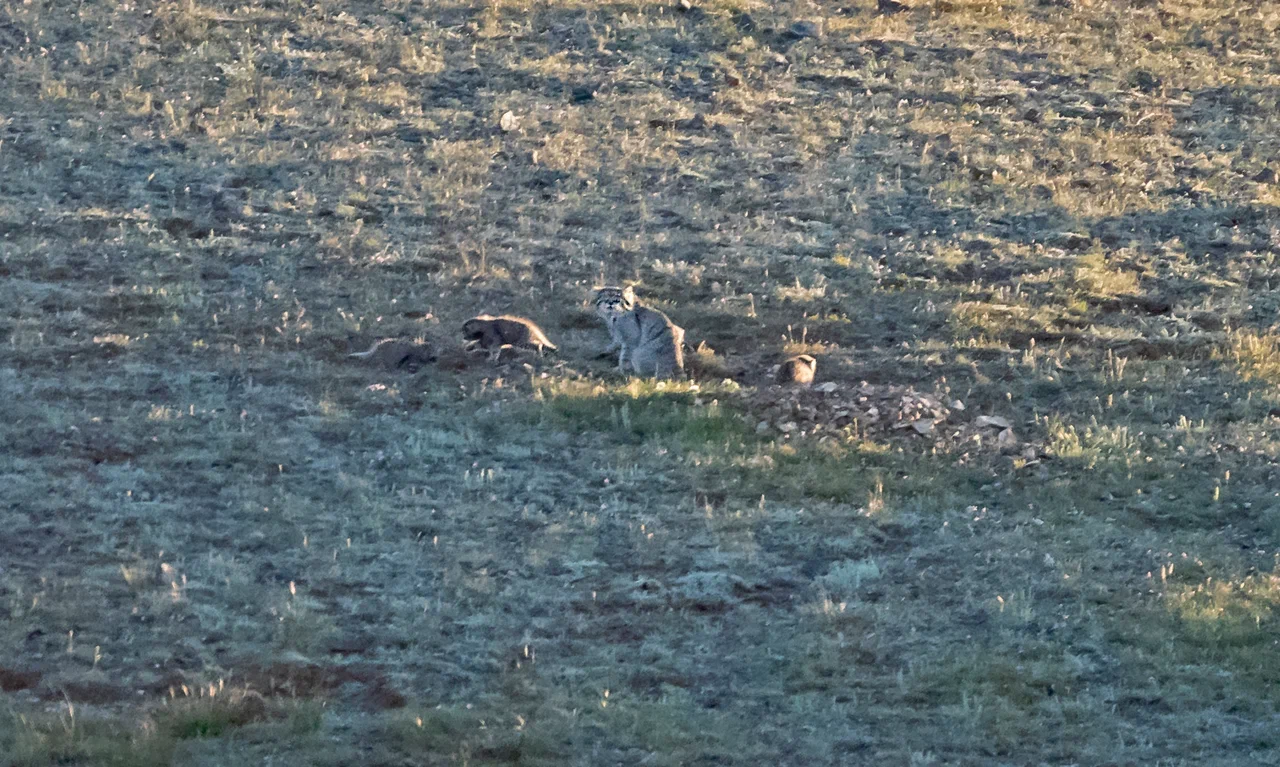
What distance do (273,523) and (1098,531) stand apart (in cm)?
526

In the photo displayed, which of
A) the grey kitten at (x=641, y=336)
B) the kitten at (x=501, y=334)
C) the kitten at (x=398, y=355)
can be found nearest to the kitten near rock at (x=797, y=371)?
the grey kitten at (x=641, y=336)

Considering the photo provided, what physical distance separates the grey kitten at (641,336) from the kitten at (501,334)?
0.64 metres

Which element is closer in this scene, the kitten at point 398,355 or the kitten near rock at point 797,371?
the kitten near rock at point 797,371

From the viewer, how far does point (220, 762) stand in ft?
21.7

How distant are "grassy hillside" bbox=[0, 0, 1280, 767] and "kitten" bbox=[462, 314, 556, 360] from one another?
33cm

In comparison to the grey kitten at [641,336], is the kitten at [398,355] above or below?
below

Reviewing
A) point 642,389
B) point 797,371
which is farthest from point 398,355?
point 797,371

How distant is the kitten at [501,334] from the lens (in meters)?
13.1

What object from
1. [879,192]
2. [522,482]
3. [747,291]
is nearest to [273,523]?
[522,482]

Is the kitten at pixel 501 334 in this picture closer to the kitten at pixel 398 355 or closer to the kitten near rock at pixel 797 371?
the kitten at pixel 398 355

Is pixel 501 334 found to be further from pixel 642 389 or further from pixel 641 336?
pixel 642 389

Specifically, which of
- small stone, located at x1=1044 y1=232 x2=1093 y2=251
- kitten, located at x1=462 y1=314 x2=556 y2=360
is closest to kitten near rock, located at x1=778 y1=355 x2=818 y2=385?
kitten, located at x1=462 y1=314 x2=556 y2=360

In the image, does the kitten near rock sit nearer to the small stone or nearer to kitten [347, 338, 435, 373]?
kitten [347, 338, 435, 373]

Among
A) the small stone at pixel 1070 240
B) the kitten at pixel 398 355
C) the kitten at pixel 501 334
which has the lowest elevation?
the kitten at pixel 398 355
